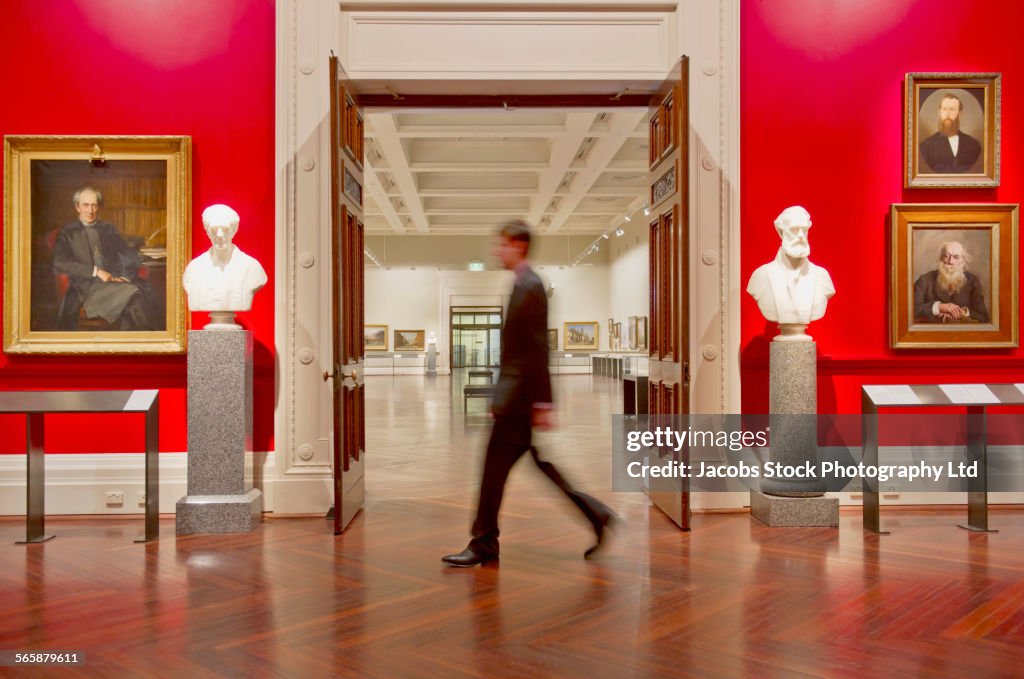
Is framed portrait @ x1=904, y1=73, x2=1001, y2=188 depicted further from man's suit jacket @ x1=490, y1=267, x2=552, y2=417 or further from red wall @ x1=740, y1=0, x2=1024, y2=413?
man's suit jacket @ x1=490, y1=267, x2=552, y2=417

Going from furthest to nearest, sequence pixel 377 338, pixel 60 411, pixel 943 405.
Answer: pixel 377 338 < pixel 943 405 < pixel 60 411

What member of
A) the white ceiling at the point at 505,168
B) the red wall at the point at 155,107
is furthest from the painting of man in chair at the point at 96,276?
the white ceiling at the point at 505,168

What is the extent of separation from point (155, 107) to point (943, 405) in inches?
226

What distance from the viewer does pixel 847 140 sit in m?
5.50

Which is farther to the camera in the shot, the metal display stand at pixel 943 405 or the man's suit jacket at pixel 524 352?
the metal display stand at pixel 943 405

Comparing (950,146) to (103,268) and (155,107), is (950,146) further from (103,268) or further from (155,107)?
(103,268)

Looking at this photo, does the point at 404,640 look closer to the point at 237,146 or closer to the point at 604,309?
the point at 237,146

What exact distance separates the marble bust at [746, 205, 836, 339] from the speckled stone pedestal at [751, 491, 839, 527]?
1.08m

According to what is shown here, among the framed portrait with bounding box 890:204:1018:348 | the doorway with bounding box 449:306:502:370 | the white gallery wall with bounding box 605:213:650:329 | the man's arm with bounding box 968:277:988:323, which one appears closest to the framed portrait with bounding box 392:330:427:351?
the doorway with bounding box 449:306:502:370

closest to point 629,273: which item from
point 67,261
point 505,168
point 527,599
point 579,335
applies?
point 579,335

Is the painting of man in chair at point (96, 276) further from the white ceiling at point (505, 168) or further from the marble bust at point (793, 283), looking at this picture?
the marble bust at point (793, 283)

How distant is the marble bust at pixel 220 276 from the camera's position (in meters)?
4.84

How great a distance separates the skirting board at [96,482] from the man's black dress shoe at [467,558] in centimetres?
188

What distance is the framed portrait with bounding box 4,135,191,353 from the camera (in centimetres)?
519
